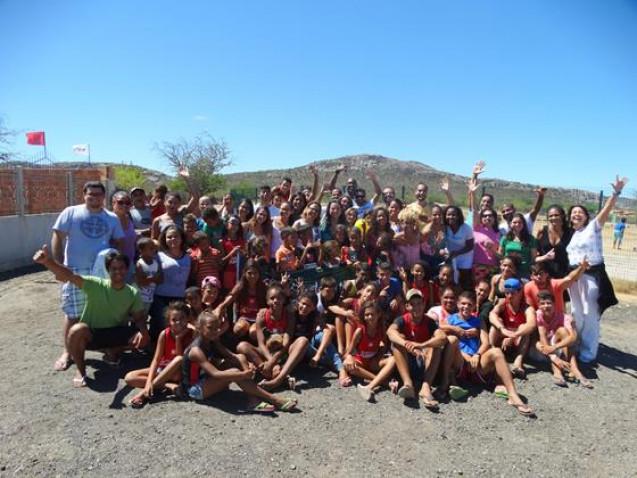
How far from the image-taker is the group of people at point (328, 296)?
4.56 m

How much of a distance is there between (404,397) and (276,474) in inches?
62.9

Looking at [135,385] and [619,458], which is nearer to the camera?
[619,458]

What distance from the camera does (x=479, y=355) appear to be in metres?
4.91

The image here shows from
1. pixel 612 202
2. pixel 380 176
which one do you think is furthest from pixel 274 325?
pixel 380 176

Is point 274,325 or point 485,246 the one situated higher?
point 485,246

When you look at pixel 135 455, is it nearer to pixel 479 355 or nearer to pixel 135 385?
pixel 135 385

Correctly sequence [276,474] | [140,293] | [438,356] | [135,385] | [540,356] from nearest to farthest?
[276,474], [135,385], [438,356], [140,293], [540,356]

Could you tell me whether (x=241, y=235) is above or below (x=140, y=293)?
above

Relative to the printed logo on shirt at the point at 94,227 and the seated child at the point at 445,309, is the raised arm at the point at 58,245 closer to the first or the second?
the printed logo on shirt at the point at 94,227

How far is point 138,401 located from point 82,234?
1.86 metres

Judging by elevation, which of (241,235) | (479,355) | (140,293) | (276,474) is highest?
(241,235)

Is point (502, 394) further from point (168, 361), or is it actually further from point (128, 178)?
point (128, 178)

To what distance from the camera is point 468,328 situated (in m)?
5.04

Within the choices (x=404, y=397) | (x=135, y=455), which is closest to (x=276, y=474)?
(x=135, y=455)
